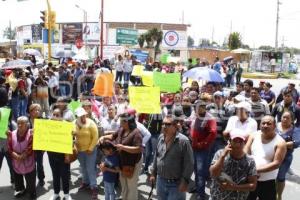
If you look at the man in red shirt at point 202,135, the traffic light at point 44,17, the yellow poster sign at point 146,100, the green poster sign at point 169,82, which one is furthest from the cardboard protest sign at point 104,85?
the traffic light at point 44,17

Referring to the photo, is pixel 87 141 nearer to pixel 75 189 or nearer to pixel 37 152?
pixel 37 152

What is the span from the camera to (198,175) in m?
6.60

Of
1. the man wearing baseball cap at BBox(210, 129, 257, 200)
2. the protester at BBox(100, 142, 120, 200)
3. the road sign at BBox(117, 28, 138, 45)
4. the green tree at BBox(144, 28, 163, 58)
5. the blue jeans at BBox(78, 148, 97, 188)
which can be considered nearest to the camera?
the man wearing baseball cap at BBox(210, 129, 257, 200)

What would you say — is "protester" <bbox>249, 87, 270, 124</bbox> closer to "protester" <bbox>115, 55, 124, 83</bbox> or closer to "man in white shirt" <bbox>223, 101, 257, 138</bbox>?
"man in white shirt" <bbox>223, 101, 257, 138</bbox>

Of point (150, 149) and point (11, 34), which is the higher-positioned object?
point (11, 34)

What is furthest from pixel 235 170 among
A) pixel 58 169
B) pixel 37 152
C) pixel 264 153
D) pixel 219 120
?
pixel 37 152

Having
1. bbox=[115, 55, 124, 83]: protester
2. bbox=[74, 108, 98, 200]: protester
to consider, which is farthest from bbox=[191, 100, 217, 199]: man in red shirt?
bbox=[115, 55, 124, 83]: protester

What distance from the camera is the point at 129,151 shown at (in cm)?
560

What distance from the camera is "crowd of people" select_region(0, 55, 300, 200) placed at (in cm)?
466

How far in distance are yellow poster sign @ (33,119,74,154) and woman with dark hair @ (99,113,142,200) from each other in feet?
1.90

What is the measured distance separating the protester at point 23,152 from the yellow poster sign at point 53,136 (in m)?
0.22

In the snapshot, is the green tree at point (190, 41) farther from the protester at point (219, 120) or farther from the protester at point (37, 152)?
the protester at point (37, 152)

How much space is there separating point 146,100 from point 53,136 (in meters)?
1.99

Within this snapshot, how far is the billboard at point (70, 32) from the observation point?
201ft
